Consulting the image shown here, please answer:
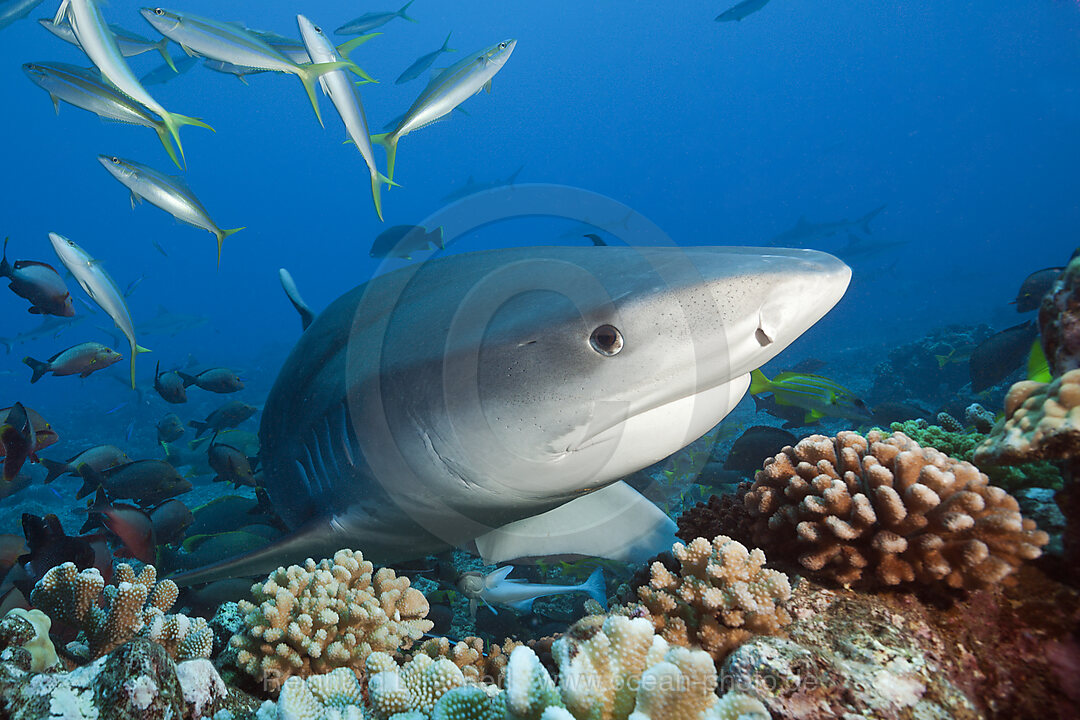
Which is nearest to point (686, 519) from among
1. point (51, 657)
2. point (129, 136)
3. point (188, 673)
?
point (188, 673)

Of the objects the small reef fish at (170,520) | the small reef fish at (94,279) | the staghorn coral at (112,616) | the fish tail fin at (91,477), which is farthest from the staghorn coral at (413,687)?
the fish tail fin at (91,477)

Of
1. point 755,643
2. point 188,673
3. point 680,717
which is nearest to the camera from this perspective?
point 680,717

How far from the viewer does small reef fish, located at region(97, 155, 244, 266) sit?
3797 millimetres

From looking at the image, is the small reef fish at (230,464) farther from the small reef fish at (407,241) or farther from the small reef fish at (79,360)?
the small reef fish at (407,241)

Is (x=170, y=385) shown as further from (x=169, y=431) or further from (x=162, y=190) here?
(x=162, y=190)

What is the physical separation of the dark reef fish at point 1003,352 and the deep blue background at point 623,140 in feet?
314

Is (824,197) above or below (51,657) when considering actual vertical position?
below

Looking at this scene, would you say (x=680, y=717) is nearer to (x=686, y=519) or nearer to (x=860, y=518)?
(x=860, y=518)

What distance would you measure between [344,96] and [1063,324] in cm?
337

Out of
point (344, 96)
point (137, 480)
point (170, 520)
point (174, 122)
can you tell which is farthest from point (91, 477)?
point (344, 96)

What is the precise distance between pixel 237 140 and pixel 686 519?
14296cm

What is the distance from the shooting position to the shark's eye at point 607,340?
1.63m

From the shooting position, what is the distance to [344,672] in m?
1.56

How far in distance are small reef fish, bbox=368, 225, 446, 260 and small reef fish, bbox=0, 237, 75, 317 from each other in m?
3.90
